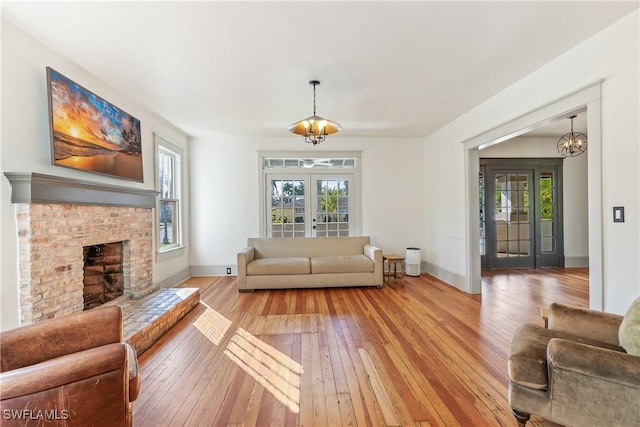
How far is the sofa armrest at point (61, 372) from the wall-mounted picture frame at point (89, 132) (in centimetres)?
203

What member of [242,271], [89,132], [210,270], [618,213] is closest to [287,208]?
[242,271]

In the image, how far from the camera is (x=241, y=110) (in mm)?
3992

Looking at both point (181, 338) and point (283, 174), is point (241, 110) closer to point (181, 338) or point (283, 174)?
point (283, 174)

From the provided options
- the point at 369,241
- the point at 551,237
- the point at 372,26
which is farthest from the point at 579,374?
the point at 551,237

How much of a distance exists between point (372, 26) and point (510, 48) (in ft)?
4.49

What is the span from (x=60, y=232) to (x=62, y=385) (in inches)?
72.0

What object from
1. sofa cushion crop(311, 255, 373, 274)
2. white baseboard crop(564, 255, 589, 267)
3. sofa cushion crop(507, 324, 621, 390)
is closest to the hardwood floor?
sofa cushion crop(507, 324, 621, 390)

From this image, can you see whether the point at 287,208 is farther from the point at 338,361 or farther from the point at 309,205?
the point at 338,361

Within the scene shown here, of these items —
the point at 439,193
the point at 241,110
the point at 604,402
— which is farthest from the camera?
the point at 439,193

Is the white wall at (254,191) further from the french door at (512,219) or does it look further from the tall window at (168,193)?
the french door at (512,219)

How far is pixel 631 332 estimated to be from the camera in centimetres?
144

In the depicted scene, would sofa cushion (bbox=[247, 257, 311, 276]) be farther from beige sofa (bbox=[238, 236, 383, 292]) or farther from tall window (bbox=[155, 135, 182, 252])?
tall window (bbox=[155, 135, 182, 252])

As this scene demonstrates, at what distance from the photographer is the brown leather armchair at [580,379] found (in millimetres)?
1265

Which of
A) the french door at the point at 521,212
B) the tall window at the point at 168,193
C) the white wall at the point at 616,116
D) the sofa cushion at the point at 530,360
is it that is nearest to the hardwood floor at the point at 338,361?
the sofa cushion at the point at 530,360
